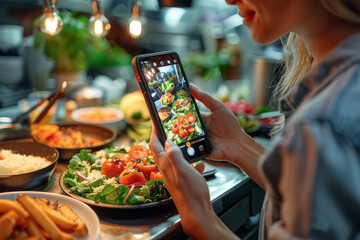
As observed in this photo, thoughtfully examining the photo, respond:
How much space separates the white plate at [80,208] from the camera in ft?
3.63

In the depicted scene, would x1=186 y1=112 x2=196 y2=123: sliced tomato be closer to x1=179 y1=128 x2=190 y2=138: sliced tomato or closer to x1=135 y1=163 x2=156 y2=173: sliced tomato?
x1=179 y1=128 x2=190 y2=138: sliced tomato

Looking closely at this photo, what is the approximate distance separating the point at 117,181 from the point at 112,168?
8cm

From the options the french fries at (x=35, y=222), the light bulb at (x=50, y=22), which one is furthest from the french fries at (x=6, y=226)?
the light bulb at (x=50, y=22)

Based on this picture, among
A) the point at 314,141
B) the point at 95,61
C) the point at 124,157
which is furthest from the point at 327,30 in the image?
the point at 95,61

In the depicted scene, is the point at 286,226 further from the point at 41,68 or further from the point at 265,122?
the point at 41,68

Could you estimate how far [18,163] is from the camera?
4.75 ft

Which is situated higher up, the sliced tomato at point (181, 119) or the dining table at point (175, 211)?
the sliced tomato at point (181, 119)

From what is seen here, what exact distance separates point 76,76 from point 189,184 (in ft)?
6.51

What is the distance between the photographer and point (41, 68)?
3006mm

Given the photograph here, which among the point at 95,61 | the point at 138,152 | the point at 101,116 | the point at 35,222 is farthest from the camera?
the point at 95,61

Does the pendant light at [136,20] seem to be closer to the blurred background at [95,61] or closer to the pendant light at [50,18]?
the blurred background at [95,61]

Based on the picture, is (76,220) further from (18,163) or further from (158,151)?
(18,163)

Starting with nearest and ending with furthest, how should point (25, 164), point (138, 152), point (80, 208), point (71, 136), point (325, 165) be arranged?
point (325, 165)
point (80, 208)
point (25, 164)
point (138, 152)
point (71, 136)

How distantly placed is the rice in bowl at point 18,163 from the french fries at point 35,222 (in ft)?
1.08
